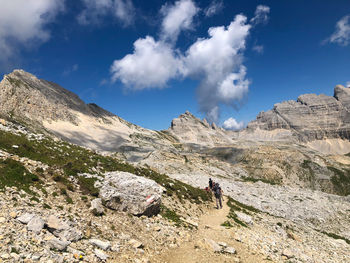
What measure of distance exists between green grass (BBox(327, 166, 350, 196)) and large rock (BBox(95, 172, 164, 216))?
11135 centimetres

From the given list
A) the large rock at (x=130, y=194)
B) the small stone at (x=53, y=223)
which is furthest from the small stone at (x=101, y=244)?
the large rock at (x=130, y=194)

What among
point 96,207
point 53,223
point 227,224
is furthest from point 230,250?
point 53,223

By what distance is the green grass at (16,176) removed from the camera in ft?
42.8

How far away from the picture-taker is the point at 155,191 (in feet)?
63.2

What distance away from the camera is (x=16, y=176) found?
14023 mm

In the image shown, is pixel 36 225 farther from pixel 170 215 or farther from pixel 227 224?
pixel 227 224

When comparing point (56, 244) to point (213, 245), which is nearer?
point (56, 244)

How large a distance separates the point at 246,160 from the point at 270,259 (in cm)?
11755

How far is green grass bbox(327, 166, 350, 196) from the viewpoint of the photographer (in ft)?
313

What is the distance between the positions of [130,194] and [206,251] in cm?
770

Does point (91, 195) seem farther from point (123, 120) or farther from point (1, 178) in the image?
point (123, 120)

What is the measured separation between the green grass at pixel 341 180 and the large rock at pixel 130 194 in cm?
11135

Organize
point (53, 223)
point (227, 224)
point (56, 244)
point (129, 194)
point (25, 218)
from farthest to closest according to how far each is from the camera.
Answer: point (227, 224), point (129, 194), point (53, 223), point (25, 218), point (56, 244)

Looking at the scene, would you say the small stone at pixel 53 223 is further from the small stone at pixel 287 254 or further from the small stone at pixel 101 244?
the small stone at pixel 287 254
